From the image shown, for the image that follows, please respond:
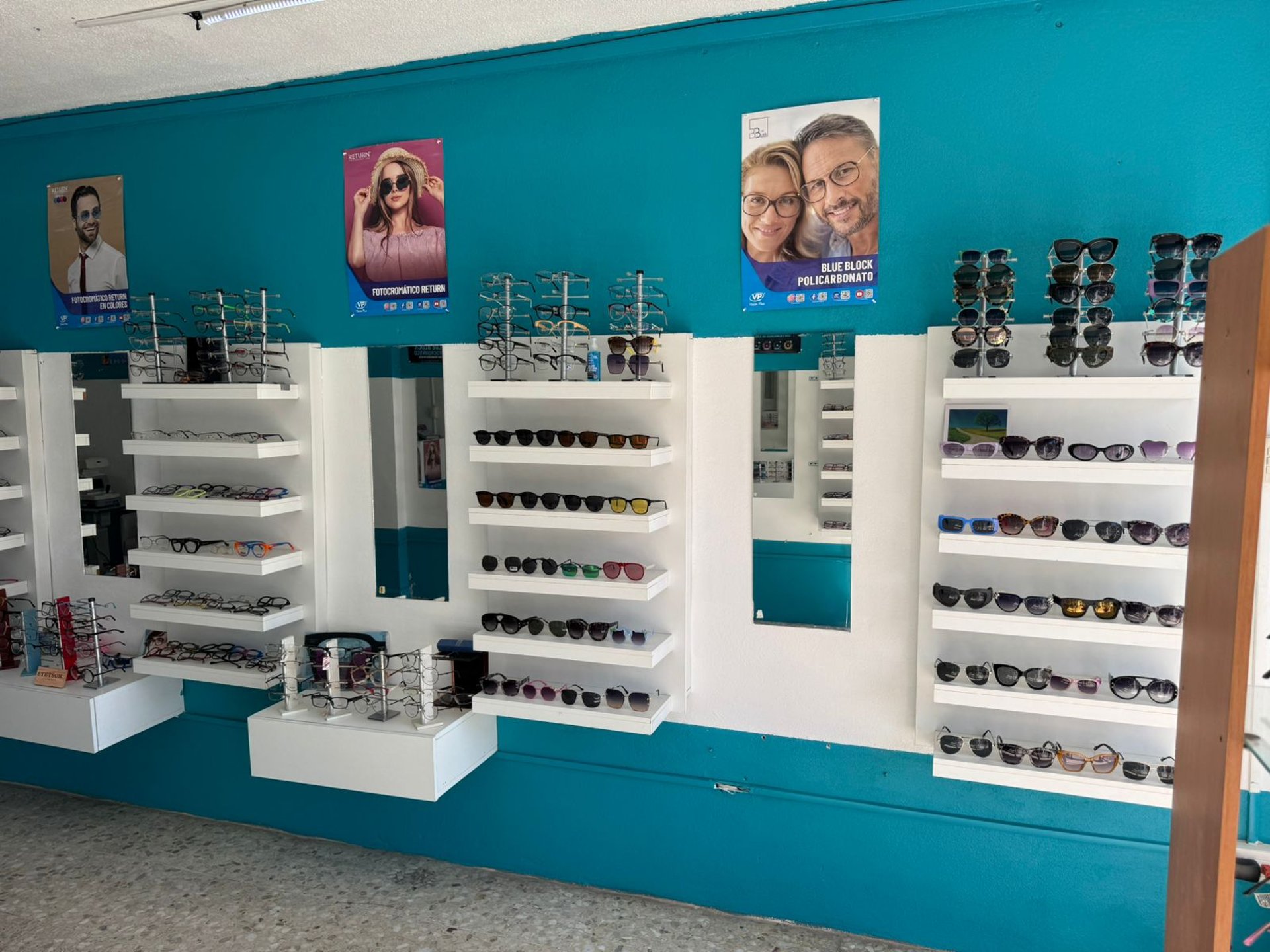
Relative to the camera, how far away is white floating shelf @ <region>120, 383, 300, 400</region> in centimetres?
346

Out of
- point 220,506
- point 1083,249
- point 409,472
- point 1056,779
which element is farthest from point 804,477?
point 220,506

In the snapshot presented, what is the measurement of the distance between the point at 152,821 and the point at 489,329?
9.78 feet

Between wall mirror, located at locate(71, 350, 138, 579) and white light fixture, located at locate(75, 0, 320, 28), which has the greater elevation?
white light fixture, located at locate(75, 0, 320, 28)

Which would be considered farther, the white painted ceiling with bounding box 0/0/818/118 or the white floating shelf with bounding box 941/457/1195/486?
the white painted ceiling with bounding box 0/0/818/118

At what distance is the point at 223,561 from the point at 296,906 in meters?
1.43

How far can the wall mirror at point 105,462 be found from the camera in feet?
13.3

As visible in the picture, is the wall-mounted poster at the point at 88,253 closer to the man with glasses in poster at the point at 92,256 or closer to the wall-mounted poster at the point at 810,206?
the man with glasses in poster at the point at 92,256

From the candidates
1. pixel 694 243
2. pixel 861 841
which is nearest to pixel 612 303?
pixel 694 243

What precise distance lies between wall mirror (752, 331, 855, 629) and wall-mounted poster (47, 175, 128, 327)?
3.03m

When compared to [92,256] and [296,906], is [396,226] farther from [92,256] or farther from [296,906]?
[296,906]

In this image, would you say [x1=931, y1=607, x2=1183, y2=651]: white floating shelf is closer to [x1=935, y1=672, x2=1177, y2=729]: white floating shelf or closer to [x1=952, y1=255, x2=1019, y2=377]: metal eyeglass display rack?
[x1=935, y1=672, x2=1177, y2=729]: white floating shelf

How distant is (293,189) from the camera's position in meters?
3.70

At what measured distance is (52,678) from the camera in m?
3.84

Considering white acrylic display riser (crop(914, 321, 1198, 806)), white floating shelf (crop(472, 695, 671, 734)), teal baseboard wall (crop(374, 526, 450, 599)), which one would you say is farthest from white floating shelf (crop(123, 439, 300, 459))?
white acrylic display riser (crop(914, 321, 1198, 806))
